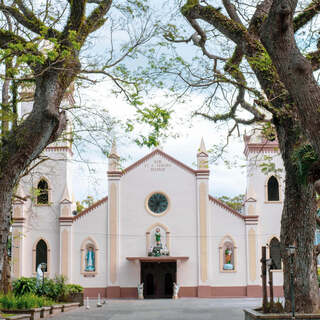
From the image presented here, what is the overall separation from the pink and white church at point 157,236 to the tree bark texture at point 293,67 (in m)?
25.9

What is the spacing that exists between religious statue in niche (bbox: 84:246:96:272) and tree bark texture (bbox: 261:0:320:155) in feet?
91.0

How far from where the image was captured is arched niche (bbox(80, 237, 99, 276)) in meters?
34.0

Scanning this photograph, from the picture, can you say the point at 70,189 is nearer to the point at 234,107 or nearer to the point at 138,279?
the point at 138,279

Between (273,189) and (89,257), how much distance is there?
1241 cm

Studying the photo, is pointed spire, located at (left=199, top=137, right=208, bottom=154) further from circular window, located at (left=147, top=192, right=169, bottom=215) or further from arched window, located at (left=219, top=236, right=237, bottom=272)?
arched window, located at (left=219, top=236, right=237, bottom=272)

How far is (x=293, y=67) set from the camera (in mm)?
7930

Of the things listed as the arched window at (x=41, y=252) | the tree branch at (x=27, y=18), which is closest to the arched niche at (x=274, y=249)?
the arched window at (x=41, y=252)

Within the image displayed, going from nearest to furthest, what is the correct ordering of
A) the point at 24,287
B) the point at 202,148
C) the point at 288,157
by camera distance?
the point at 288,157 → the point at 24,287 → the point at 202,148

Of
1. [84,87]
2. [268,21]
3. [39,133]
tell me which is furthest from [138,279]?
[268,21]

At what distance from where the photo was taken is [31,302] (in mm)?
18062

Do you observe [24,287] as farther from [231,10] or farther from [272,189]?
[272,189]

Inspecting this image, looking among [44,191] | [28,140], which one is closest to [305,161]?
[28,140]

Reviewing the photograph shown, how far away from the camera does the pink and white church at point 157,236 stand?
110ft

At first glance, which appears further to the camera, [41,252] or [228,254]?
[41,252]
